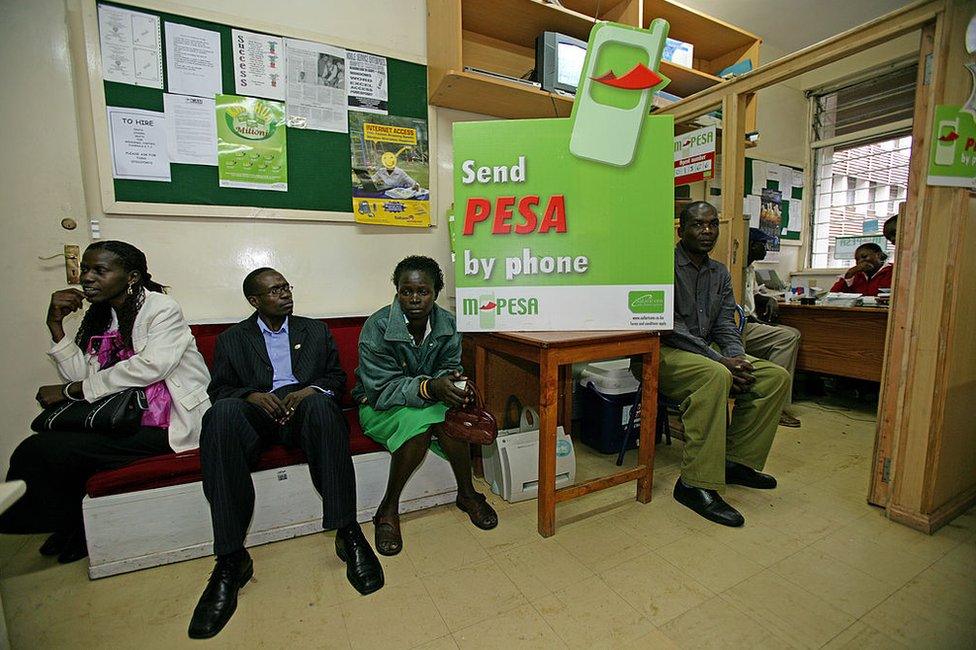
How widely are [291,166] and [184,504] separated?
145 centimetres

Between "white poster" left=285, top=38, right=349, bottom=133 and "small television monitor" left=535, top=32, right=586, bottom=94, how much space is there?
98cm

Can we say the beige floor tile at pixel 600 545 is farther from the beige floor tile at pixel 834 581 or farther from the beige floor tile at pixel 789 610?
the beige floor tile at pixel 834 581

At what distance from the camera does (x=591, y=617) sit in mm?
1176

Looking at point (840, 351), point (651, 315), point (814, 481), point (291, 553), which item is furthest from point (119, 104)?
point (840, 351)

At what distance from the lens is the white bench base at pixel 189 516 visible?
1326 millimetres

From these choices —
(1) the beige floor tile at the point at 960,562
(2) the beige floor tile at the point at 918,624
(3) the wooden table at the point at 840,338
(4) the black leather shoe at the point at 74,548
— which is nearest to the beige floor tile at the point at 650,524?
(2) the beige floor tile at the point at 918,624

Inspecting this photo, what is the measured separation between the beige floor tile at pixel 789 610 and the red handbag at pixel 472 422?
84cm

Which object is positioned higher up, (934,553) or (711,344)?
(711,344)

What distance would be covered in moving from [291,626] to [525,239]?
54.4 inches

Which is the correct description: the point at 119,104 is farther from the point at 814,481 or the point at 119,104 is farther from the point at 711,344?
the point at 814,481

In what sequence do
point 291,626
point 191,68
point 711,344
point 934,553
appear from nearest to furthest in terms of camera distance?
point 291,626 < point 934,553 < point 191,68 < point 711,344

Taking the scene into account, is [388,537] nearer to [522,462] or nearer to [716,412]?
[522,462]

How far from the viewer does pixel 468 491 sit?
1.69 meters

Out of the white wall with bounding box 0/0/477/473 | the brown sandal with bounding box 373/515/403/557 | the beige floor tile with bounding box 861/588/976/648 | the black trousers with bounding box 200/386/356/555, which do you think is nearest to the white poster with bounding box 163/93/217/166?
the white wall with bounding box 0/0/477/473
